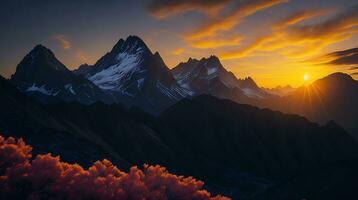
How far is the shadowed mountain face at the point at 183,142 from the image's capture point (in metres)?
112

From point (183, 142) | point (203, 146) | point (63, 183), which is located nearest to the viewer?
point (63, 183)

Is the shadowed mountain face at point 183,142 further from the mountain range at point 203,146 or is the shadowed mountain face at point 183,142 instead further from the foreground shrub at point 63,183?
the foreground shrub at point 63,183

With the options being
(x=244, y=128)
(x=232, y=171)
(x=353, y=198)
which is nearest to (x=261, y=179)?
(x=232, y=171)

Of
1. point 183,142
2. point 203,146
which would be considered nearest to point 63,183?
point 183,142

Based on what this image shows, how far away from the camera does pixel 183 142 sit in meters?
187

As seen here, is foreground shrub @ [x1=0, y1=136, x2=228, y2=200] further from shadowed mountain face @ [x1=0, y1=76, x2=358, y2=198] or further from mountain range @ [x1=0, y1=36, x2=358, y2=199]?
shadowed mountain face @ [x1=0, y1=76, x2=358, y2=198]

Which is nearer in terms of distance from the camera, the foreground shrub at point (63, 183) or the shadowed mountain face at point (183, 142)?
the foreground shrub at point (63, 183)

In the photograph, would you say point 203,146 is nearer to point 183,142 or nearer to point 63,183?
point 183,142

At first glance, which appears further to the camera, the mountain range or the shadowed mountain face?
the mountain range

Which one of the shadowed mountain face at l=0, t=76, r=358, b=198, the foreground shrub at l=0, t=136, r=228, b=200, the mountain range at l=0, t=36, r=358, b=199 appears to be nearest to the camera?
the foreground shrub at l=0, t=136, r=228, b=200

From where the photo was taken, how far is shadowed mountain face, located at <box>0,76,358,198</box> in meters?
112

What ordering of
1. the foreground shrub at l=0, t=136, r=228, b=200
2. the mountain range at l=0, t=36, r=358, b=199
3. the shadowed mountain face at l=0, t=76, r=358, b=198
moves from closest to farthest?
the foreground shrub at l=0, t=136, r=228, b=200
the shadowed mountain face at l=0, t=76, r=358, b=198
the mountain range at l=0, t=36, r=358, b=199

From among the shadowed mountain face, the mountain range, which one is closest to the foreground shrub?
the mountain range

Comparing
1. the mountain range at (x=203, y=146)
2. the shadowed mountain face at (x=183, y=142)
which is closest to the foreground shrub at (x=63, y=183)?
the mountain range at (x=203, y=146)
